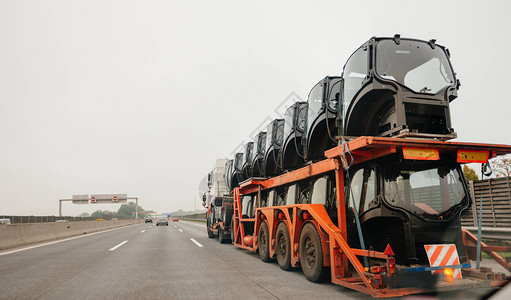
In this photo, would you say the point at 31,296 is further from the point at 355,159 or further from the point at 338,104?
the point at 338,104

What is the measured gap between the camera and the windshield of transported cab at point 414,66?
5242 millimetres

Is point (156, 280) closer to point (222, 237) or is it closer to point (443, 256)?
point (443, 256)

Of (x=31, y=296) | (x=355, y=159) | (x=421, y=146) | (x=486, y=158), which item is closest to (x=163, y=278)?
(x=31, y=296)

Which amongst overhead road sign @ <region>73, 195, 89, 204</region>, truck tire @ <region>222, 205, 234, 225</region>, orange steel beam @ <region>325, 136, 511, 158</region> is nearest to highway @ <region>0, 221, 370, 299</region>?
orange steel beam @ <region>325, 136, 511, 158</region>

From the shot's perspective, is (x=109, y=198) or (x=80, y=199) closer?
(x=80, y=199)

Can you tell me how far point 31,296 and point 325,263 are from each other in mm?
4633

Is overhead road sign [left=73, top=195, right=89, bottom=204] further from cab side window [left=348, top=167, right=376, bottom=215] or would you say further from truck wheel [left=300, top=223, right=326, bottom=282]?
cab side window [left=348, top=167, right=376, bottom=215]

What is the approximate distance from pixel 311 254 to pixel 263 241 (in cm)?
301

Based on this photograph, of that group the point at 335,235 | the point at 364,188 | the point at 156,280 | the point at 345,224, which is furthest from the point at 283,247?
the point at 364,188

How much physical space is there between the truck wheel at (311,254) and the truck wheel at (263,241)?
7.35 feet

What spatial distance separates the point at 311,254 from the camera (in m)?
6.27

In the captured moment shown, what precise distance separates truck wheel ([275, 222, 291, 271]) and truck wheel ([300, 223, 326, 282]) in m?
0.82

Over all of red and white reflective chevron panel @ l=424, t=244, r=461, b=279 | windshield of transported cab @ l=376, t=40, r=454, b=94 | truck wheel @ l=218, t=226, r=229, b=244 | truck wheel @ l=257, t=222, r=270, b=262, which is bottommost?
truck wheel @ l=218, t=226, r=229, b=244

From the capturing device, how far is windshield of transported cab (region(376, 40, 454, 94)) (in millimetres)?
5242
